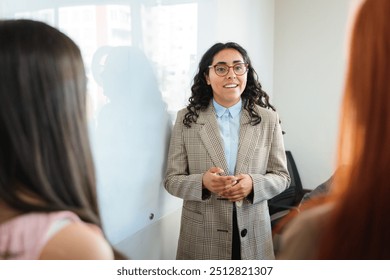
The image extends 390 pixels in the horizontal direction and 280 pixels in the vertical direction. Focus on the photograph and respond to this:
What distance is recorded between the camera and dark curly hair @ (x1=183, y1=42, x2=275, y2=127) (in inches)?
35.6

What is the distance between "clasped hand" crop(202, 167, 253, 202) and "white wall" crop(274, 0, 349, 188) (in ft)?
0.46

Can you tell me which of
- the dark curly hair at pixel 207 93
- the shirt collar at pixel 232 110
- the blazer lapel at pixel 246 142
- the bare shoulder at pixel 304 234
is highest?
the dark curly hair at pixel 207 93

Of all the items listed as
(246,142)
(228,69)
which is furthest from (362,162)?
(228,69)

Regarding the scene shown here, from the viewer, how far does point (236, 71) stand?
902mm

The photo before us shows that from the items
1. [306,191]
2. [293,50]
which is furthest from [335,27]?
[306,191]

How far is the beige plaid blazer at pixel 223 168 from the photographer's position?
34.7 inches

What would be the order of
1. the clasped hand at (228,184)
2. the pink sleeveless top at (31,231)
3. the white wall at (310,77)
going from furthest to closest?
the clasped hand at (228,184)
the white wall at (310,77)
the pink sleeveless top at (31,231)

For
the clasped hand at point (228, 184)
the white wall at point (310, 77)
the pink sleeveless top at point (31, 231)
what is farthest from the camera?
the clasped hand at point (228, 184)

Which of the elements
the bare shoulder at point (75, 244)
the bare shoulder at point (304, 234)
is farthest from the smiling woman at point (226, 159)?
the bare shoulder at point (75, 244)

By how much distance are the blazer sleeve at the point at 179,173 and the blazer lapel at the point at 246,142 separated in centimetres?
13

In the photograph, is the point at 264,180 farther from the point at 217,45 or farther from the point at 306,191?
the point at 217,45

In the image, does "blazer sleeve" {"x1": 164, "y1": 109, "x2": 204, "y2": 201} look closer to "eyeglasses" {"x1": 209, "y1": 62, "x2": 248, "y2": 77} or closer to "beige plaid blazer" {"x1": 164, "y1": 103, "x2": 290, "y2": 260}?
"beige plaid blazer" {"x1": 164, "y1": 103, "x2": 290, "y2": 260}

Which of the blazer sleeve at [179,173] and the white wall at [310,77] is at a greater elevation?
the white wall at [310,77]

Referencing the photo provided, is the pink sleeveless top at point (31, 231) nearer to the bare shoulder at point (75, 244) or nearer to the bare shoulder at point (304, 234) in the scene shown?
the bare shoulder at point (75, 244)
